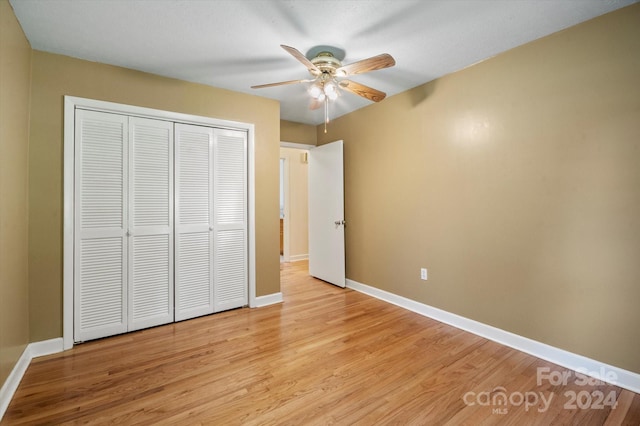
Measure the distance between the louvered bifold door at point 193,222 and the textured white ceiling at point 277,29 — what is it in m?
0.70

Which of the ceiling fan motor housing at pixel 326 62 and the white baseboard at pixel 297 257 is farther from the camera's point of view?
the white baseboard at pixel 297 257

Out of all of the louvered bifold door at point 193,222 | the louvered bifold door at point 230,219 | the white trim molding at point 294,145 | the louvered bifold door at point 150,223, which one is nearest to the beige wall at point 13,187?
the louvered bifold door at point 150,223

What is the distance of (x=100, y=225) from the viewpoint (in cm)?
246

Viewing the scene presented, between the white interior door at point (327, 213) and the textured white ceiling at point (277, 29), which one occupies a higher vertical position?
the textured white ceiling at point (277, 29)

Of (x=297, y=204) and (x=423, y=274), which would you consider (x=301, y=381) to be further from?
(x=297, y=204)

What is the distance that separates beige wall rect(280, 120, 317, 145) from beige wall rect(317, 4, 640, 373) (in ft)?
5.06

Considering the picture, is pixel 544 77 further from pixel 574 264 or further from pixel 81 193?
pixel 81 193

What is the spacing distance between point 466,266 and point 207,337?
99.6 inches

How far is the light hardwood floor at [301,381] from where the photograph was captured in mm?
1580

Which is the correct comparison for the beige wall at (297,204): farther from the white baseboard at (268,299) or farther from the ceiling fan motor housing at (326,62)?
the ceiling fan motor housing at (326,62)

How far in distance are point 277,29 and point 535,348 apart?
124 inches

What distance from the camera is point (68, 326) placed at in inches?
90.6

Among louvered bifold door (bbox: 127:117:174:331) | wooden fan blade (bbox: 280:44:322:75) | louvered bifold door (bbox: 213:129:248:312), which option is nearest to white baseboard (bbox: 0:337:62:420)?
louvered bifold door (bbox: 127:117:174:331)

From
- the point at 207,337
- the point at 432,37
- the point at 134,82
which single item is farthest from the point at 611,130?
the point at 134,82
